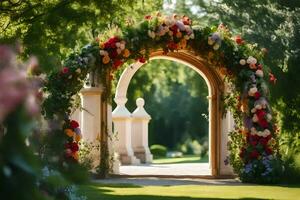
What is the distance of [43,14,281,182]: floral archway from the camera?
13438mm

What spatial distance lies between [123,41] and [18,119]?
1110 cm

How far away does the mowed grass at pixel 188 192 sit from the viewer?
10445mm

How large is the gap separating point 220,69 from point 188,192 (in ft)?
13.5

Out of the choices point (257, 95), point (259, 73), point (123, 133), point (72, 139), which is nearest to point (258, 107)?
point (257, 95)

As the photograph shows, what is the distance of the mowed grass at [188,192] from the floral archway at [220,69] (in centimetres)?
120

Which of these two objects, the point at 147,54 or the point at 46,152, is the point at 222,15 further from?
the point at 46,152

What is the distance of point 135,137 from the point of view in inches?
943

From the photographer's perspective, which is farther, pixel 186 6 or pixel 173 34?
pixel 186 6

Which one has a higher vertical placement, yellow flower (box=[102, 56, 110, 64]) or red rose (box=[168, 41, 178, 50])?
red rose (box=[168, 41, 178, 50])

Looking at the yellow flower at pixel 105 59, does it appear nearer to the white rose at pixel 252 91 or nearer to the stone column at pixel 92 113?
the stone column at pixel 92 113

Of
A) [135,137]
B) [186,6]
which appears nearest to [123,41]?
[135,137]

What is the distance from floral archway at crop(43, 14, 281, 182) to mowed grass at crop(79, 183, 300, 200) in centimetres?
120

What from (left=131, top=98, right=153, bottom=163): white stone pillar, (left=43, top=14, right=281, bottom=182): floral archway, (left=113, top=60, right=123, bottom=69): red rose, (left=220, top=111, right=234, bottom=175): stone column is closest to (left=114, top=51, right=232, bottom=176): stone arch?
(left=220, top=111, right=234, bottom=175): stone column

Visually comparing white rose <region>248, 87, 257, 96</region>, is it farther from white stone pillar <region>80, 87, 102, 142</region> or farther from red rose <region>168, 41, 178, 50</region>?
white stone pillar <region>80, 87, 102, 142</region>
